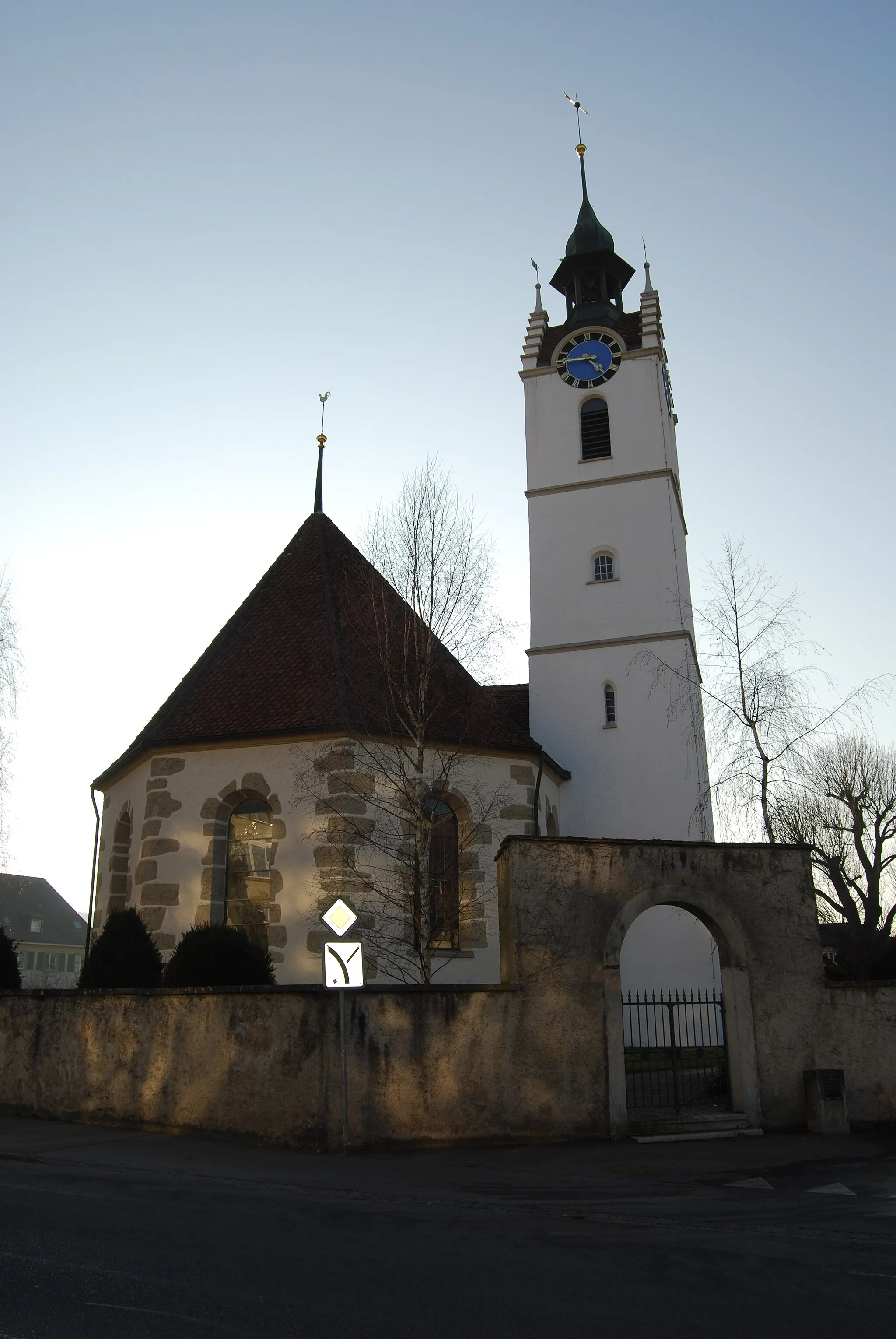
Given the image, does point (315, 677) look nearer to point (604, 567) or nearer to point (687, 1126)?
point (687, 1126)

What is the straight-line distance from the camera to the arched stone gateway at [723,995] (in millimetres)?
12055

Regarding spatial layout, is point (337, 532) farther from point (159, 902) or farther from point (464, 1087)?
point (464, 1087)

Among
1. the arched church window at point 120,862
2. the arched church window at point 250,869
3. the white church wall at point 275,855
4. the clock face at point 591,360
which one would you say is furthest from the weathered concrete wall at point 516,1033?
the clock face at point 591,360

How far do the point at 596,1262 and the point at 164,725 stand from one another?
1261 cm

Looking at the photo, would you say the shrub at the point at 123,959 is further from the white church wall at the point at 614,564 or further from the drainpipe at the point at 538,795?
the white church wall at the point at 614,564

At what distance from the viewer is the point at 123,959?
14.5 meters

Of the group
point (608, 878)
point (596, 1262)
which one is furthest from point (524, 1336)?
point (608, 878)

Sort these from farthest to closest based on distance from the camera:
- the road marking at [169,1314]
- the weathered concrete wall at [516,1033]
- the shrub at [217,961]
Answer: the shrub at [217,961]
the weathered concrete wall at [516,1033]
the road marking at [169,1314]

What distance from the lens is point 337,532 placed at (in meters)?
21.9

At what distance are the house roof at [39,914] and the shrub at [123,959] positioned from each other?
54114 mm

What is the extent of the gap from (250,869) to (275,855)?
0.59 metres

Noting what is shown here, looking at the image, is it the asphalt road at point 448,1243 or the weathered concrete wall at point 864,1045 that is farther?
the weathered concrete wall at point 864,1045

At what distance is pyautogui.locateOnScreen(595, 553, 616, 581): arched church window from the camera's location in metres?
24.5

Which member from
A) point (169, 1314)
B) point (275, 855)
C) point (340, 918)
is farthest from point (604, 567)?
point (169, 1314)
